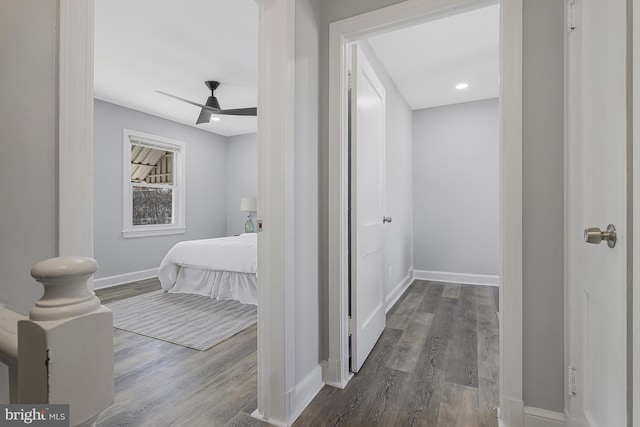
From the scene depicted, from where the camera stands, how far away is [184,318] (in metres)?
3.01

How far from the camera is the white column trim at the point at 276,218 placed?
5.04 ft

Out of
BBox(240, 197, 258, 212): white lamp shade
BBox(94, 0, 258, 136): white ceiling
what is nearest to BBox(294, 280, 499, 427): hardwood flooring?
BBox(94, 0, 258, 136): white ceiling

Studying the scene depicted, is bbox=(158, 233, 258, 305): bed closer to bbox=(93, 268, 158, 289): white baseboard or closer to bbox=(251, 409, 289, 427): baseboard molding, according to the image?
bbox=(93, 268, 158, 289): white baseboard

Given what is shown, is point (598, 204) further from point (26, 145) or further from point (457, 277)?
point (457, 277)

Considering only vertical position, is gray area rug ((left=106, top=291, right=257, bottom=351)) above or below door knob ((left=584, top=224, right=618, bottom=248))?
below

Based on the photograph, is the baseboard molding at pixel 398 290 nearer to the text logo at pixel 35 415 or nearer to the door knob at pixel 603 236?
the door knob at pixel 603 236

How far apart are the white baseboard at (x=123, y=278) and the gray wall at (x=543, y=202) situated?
4696 millimetres

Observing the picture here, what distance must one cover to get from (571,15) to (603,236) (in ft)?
3.34

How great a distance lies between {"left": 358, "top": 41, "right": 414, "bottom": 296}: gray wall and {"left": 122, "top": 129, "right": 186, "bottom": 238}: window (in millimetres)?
3645

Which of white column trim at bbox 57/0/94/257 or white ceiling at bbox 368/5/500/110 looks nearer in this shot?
white column trim at bbox 57/0/94/257

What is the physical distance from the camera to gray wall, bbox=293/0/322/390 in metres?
1.66

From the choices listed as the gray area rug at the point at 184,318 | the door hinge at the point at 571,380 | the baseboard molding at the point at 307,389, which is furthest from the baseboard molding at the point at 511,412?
the gray area rug at the point at 184,318

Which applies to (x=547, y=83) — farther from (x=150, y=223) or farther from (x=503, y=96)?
(x=150, y=223)

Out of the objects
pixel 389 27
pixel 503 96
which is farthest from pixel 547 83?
pixel 389 27
